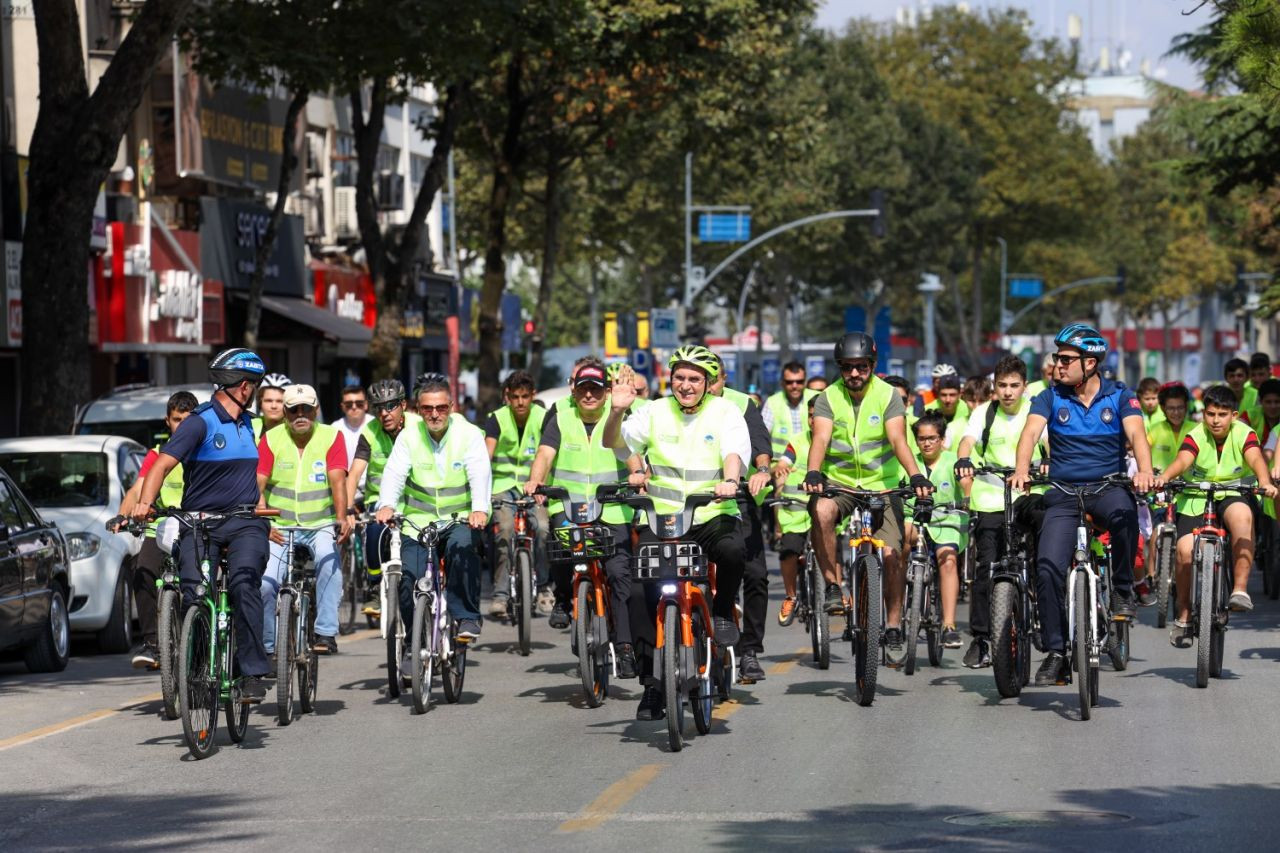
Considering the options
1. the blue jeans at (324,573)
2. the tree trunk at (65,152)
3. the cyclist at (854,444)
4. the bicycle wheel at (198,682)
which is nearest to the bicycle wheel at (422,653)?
the blue jeans at (324,573)

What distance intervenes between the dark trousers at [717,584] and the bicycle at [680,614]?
9 centimetres

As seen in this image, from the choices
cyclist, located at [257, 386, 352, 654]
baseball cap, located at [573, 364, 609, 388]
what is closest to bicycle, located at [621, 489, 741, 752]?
cyclist, located at [257, 386, 352, 654]

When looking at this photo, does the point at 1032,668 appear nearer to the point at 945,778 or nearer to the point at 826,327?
the point at 945,778

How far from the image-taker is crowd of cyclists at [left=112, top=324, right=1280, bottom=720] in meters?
11.4

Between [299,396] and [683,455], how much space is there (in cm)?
298

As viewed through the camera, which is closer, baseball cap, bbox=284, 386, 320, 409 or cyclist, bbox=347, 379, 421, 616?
baseball cap, bbox=284, 386, 320, 409

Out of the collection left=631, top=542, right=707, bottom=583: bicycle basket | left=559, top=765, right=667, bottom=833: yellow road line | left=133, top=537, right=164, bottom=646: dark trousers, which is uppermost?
left=631, top=542, right=707, bottom=583: bicycle basket

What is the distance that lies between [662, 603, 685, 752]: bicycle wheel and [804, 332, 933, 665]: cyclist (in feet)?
8.36

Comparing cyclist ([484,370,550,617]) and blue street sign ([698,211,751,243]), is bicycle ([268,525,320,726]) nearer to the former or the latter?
cyclist ([484,370,550,617])

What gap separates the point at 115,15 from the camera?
31219 millimetres

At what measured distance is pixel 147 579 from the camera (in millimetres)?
14609

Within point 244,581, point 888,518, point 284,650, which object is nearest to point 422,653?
point 284,650

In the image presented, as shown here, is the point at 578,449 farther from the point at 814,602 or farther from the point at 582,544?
the point at 582,544

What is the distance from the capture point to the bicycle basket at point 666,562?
10.9m
